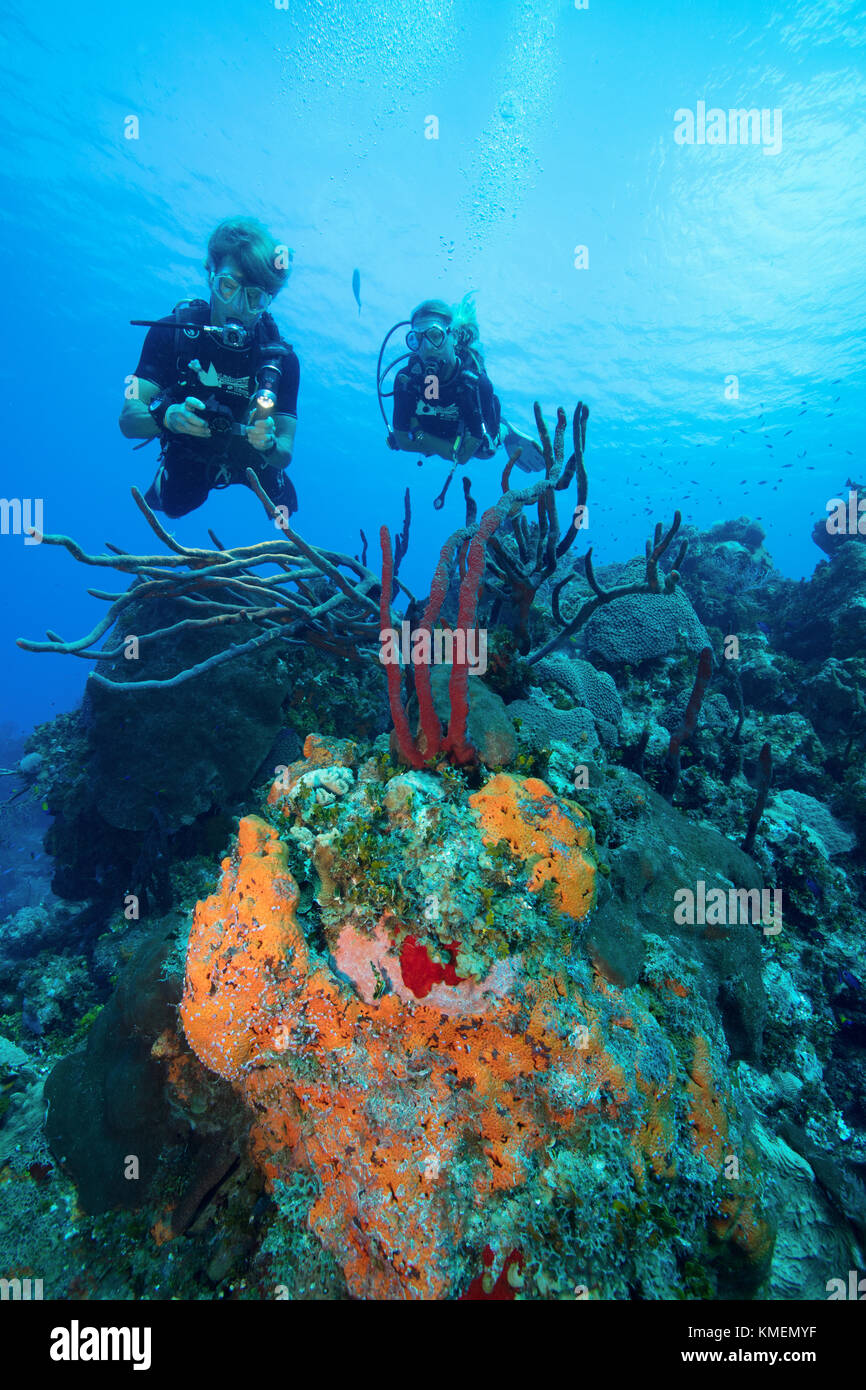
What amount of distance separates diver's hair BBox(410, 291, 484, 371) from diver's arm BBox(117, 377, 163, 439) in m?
4.57

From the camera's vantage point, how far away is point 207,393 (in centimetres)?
529

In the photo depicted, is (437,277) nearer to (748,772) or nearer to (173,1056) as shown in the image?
(748,772)

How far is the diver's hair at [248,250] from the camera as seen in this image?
516cm

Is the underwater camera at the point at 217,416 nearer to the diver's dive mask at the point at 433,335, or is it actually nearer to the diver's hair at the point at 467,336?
the diver's dive mask at the point at 433,335

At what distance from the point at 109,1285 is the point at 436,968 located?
2.30 metres

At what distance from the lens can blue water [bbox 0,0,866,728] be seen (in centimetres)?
1755

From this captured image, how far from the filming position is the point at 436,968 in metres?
1.91

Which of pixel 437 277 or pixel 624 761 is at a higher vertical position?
pixel 437 277

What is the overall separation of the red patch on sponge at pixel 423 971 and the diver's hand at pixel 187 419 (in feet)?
16.7
